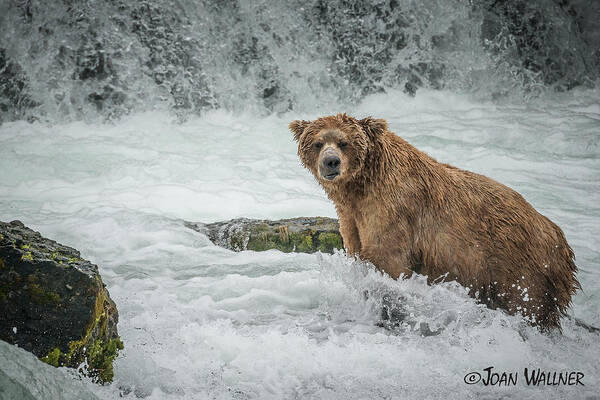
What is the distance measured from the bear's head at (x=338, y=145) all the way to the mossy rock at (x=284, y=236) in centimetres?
131

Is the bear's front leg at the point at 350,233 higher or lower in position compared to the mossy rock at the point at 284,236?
higher

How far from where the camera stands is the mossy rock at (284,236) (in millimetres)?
5375

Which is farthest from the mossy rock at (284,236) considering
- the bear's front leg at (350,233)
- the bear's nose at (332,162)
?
the bear's nose at (332,162)

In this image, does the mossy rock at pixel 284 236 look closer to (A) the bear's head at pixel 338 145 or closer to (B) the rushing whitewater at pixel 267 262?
(B) the rushing whitewater at pixel 267 262

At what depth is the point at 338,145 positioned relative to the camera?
155 inches

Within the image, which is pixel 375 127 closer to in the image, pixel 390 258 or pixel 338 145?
pixel 338 145

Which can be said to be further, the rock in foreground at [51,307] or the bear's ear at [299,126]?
the bear's ear at [299,126]

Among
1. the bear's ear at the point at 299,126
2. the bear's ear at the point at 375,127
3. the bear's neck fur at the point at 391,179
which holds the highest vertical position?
the bear's ear at the point at 375,127

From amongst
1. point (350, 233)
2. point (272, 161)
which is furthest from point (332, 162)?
point (272, 161)

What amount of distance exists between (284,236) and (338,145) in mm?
1690

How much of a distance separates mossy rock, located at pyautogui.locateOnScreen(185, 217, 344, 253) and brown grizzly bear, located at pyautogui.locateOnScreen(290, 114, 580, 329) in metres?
1.41

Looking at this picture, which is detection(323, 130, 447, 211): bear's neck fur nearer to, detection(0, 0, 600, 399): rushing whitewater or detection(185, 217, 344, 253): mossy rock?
detection(0, 0, 600, 399): rushing whitewater

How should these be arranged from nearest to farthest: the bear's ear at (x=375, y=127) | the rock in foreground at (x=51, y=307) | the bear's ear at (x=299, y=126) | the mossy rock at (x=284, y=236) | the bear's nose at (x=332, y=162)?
the rock in foreground at (x=51, y=307) < the bear's nose at (x=332, y=162) < the bear's ear at (x=375, y=127) < the bear's ear at (x=299, y=126) < the mossy rock at (x=284, y=236)

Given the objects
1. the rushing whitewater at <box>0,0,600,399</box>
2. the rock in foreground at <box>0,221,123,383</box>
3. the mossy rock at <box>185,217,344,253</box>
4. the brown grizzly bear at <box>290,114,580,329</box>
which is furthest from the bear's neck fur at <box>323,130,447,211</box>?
the rock in foreground at <box>0,221,123,383</box>
